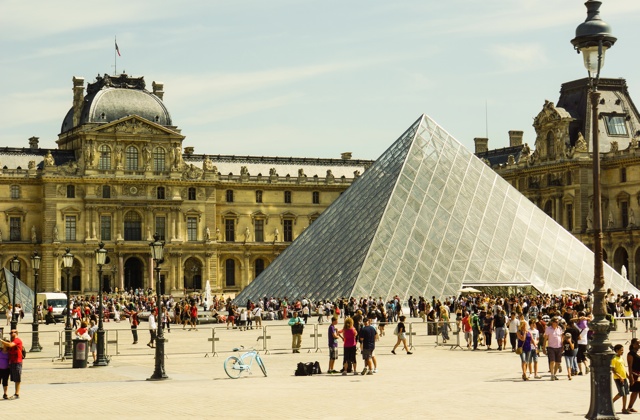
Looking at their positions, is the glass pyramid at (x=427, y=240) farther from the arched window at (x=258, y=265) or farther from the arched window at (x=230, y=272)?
the arched window at (x=258, y=265)

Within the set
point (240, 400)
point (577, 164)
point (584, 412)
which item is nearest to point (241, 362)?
point (240, 400)

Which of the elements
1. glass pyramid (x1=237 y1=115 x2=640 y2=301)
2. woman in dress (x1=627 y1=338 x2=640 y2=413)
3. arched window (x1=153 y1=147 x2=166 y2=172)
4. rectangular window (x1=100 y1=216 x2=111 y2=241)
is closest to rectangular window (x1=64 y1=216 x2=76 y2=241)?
rectangular window (x1=100 y1=216 x2=111 y2=241)

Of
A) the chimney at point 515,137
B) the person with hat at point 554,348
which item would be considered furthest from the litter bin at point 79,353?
the chimney at point 515,137

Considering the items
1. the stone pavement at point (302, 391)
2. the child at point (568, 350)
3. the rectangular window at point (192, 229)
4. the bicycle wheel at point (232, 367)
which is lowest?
the stone pavement at point (302, 391)

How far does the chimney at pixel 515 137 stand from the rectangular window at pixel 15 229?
3672 centimetres

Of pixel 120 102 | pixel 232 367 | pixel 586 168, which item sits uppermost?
pixel 120 102

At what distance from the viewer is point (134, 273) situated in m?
80.1

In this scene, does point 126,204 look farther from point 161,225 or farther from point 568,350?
point 568,350

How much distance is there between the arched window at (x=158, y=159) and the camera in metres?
79.6

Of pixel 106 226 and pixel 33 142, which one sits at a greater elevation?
pixel 33 142

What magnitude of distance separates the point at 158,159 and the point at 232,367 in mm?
59226

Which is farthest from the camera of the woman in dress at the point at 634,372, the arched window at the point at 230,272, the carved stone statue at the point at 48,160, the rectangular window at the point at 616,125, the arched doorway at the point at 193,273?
the arched window at the point at 230,272

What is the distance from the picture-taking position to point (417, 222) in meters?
44.8

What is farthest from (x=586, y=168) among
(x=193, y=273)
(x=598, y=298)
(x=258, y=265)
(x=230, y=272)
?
(x=598, y=298)
